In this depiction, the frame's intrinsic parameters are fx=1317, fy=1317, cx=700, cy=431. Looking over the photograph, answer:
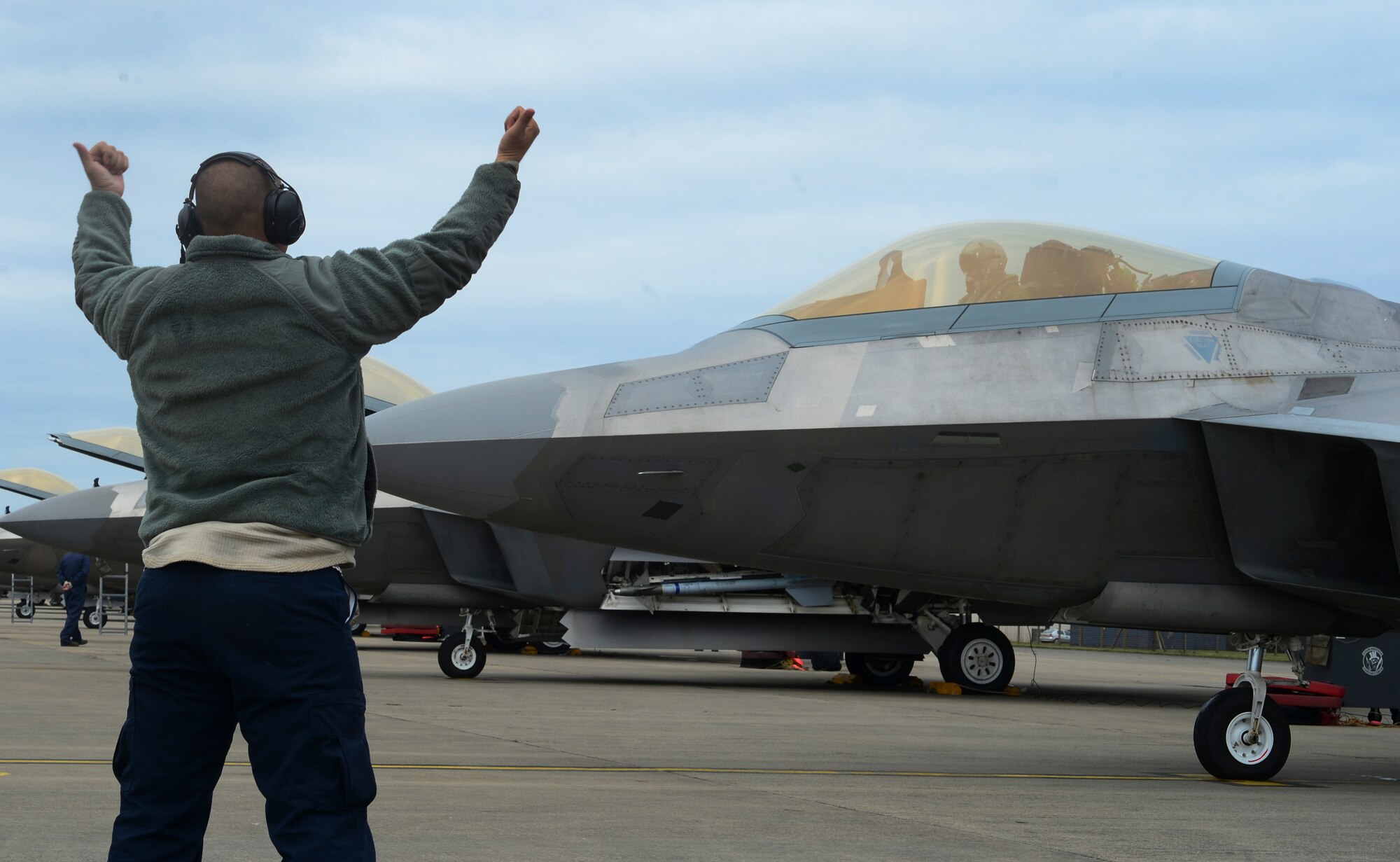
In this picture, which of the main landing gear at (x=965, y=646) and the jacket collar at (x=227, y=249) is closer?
the jacket collar at (x=227, y=249)

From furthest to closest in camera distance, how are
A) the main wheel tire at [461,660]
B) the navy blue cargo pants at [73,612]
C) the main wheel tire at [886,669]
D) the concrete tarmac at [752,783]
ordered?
the navy blue cargo pants at [73,612]
the main wheel tire at [886,669]
the main wheel tire at [461,660]
the concrete tarmac at [752,783]

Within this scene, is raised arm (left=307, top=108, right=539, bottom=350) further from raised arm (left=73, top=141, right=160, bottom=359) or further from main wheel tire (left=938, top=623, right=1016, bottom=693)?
main wheel tire (left=938, top=623, right=1016, bottom=693)

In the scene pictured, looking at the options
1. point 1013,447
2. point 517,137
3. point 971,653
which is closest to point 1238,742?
point 1013,447

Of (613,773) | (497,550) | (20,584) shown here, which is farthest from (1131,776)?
(20,584)

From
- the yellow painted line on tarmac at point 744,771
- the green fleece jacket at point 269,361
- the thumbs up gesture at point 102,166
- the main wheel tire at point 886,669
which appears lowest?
the yellow painted line on tarmac at point 744,771

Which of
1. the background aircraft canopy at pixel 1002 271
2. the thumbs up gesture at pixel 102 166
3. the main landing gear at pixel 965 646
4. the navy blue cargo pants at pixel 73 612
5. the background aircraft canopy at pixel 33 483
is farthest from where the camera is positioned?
the background aircraft canopy at pixel 33 483

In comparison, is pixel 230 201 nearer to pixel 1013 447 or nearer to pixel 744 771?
pixel 1013 447

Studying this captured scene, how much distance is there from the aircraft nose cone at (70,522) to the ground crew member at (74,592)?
2240mm

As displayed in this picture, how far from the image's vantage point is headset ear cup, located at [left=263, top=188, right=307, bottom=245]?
238 cm

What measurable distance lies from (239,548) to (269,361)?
0.32m

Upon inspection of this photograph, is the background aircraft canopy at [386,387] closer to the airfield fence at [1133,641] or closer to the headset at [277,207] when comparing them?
the headset at [277,207]

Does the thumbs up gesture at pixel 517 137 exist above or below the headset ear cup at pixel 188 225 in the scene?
above

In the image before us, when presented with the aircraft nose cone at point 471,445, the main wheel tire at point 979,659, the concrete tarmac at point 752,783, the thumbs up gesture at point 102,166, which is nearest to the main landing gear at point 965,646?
the main wheel tire at point 979,659

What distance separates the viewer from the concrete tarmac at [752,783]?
4.52 metres
